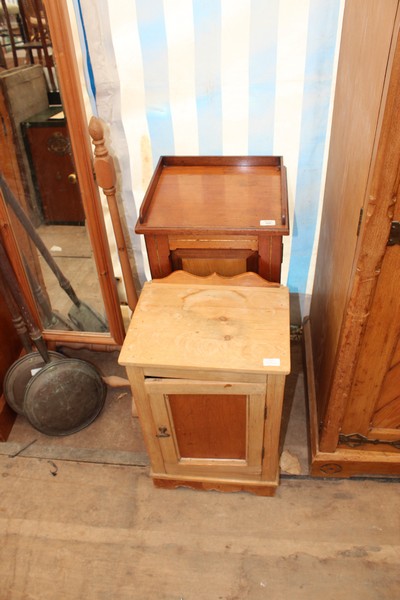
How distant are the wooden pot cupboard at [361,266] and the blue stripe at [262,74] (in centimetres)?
27

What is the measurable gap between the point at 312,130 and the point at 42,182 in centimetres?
119

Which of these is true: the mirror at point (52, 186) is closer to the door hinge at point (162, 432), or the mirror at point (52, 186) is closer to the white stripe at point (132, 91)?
the white stripe at point (132, 91)

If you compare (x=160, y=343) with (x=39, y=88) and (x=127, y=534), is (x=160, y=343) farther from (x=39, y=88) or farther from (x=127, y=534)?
(x=39, y=88)

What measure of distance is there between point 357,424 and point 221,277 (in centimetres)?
79

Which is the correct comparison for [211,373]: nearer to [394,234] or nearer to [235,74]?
[394,234]

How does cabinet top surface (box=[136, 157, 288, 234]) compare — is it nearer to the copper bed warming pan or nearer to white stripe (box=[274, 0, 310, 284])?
white stripe (box=[274, 0, 310, 284])

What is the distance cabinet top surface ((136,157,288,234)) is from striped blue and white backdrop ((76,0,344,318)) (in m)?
0.11

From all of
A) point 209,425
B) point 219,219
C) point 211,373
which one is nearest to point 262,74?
point 219,219

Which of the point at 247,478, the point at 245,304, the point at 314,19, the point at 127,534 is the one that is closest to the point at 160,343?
the point at 245,304

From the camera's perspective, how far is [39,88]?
181 centimetres

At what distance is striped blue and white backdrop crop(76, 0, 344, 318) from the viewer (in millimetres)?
1729

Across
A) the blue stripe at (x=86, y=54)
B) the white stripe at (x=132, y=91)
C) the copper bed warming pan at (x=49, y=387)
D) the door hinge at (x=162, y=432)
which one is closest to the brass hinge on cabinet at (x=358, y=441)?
the door hinge at (x=162, y=432)

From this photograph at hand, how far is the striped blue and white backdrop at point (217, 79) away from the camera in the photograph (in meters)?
1.73

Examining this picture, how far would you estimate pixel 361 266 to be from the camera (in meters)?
1.34
